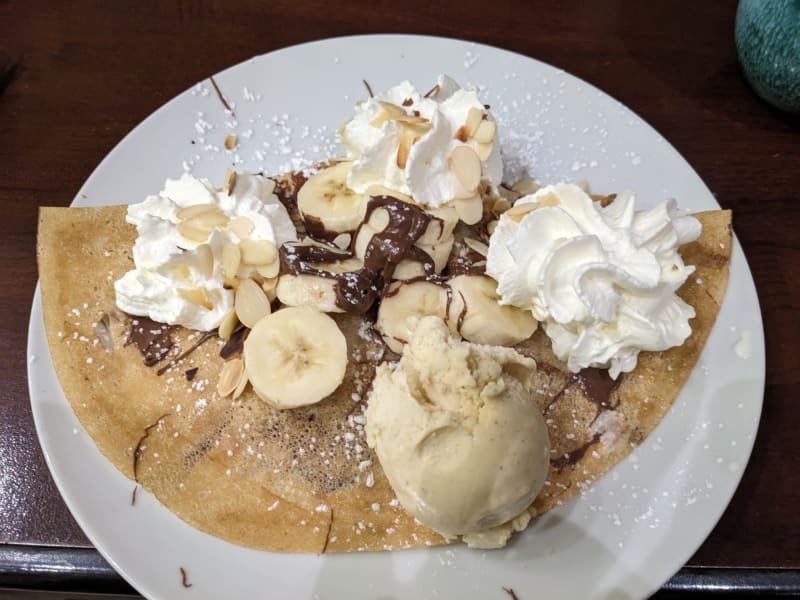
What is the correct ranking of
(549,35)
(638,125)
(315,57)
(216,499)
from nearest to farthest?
(216,499) → (638,125) → (315,57) → (549,35)

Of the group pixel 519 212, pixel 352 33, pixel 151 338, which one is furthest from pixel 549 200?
pixel 352 33

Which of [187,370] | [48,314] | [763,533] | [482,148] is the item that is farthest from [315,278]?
[763,533]

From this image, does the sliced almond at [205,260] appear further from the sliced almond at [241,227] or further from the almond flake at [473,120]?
the almond flake at [473,120]

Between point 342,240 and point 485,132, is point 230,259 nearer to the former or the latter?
point 342,240

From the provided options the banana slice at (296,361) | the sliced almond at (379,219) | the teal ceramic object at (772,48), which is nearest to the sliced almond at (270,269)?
the banana slice at (296,361)

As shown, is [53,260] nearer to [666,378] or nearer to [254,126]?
[254,126]
